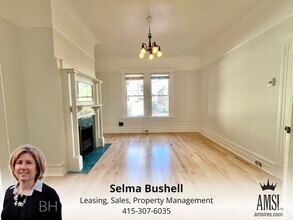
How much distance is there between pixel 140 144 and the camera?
4.46m

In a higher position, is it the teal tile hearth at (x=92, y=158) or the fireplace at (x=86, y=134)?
the fireplace at (x=86, y=134)

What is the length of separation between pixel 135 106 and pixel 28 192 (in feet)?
17.3

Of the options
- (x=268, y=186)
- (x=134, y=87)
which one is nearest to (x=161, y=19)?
(x=134, y=87)

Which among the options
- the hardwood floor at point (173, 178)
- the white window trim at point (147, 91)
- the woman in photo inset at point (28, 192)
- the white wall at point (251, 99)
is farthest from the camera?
the white window trim at point (147, 91)

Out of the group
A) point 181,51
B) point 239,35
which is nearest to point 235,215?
point 239,35

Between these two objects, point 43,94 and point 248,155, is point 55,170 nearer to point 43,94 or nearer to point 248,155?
point 43,94

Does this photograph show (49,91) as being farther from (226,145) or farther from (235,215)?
(226,145)

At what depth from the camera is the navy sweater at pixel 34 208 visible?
868 millimetres

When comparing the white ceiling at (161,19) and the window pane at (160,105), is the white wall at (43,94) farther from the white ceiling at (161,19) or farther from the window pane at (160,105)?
the window pane at (160,105)

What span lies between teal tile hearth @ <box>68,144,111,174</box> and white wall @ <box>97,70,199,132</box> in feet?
6.02

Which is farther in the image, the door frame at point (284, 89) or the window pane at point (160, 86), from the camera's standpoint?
the window pane at point (160, 86)

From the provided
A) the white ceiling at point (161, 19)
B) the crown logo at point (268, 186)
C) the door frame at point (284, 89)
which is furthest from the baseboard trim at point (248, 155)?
the white ceiling at point (161, 19)

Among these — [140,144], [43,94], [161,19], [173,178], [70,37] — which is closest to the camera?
[173,178]

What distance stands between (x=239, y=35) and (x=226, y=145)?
2.41 metres
